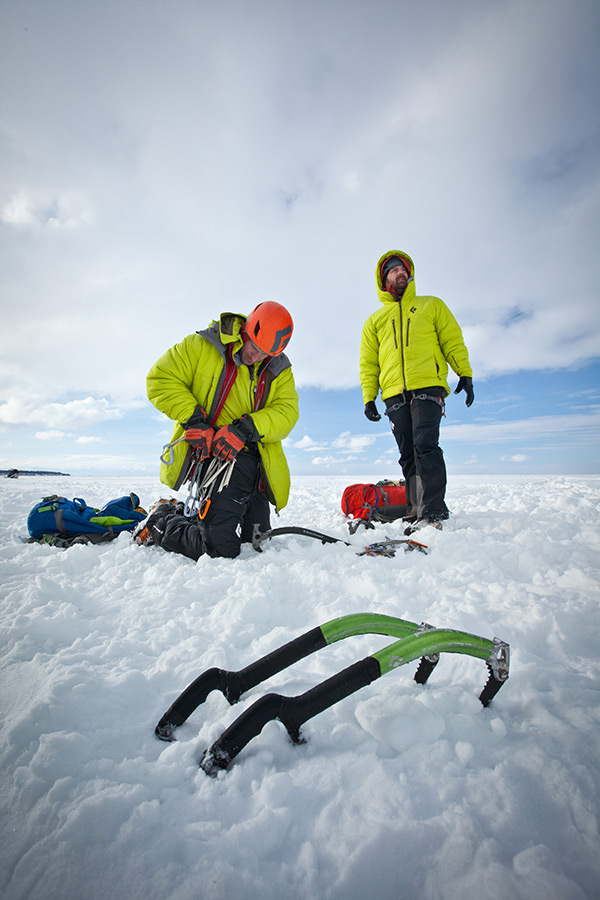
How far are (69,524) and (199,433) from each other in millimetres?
2087

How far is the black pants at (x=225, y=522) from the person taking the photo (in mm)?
2914

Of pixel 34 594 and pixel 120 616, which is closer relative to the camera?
pixel 120 616

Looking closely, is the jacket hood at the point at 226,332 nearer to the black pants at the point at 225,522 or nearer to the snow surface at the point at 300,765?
the black pants at the point at 225,522

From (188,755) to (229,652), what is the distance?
1.74ft

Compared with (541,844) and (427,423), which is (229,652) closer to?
(541,844)

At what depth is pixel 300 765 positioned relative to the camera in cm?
95

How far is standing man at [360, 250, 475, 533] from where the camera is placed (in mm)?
3826

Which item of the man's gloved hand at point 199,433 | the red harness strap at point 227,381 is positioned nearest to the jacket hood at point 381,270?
the red harness strap at point 227,381

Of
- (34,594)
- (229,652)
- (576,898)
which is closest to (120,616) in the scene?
(34,594)

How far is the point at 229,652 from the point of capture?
1.51 metres

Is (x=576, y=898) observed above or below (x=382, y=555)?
below

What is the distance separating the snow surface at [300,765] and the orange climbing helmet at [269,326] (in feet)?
6.15

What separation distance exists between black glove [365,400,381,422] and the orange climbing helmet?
73.8 inches

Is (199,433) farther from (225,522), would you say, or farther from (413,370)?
(413,370)
